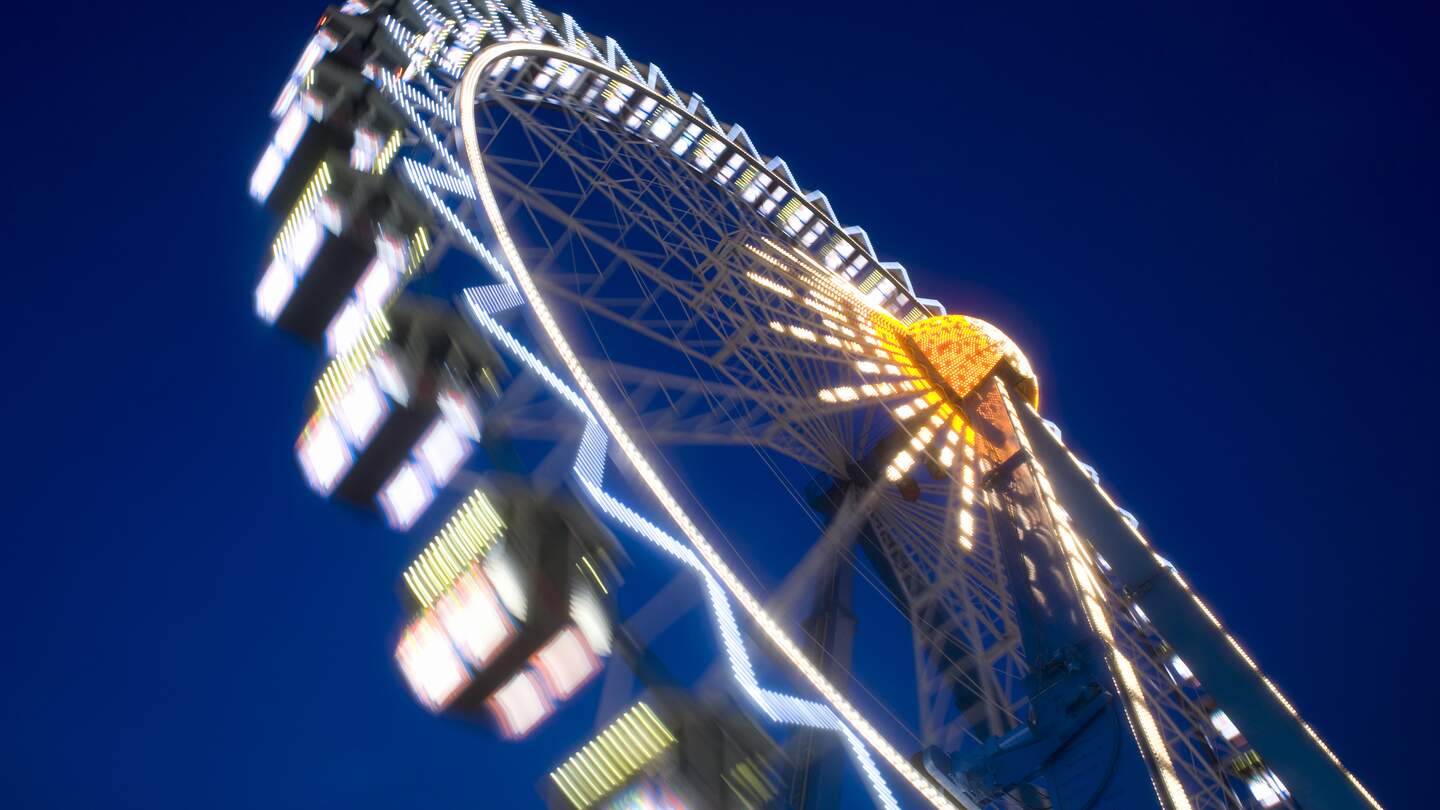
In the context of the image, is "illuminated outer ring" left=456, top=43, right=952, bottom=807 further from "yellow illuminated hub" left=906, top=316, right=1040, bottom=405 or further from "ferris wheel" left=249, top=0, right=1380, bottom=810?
"yellow illuminated hub" left=906, top=316, right=1040, bottom=405

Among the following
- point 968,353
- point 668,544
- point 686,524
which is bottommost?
point 668,544

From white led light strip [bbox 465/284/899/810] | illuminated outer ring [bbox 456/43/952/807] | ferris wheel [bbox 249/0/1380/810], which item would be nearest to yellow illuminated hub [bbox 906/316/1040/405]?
ferris wheel [bbox 249/0/1380/810]

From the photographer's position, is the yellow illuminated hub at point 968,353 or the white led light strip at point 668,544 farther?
the yellow illuminated hub at point 968,353

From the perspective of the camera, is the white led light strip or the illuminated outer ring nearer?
the white led light strip

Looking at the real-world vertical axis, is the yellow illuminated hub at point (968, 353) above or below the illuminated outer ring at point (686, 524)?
above

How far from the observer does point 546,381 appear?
260 inches

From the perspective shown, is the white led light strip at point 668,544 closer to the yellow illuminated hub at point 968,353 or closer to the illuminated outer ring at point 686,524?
the illuminated outer ring at point 686,524

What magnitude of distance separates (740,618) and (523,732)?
189 centimetres

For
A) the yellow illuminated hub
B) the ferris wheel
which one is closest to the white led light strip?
the ferris wheel

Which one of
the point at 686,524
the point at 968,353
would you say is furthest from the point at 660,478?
the point at 968,353

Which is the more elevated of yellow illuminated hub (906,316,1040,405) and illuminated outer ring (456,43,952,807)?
yellow illuminated hub (906,316,1040,405)

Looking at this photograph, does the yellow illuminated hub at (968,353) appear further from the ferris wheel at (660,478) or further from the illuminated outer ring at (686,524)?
the illuminated outer ring at (686,524)

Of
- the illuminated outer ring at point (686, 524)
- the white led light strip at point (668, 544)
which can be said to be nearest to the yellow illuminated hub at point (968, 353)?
the illuminated outer ring at point (686, 524)

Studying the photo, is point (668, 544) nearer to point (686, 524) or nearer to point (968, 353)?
point (686, 524)
